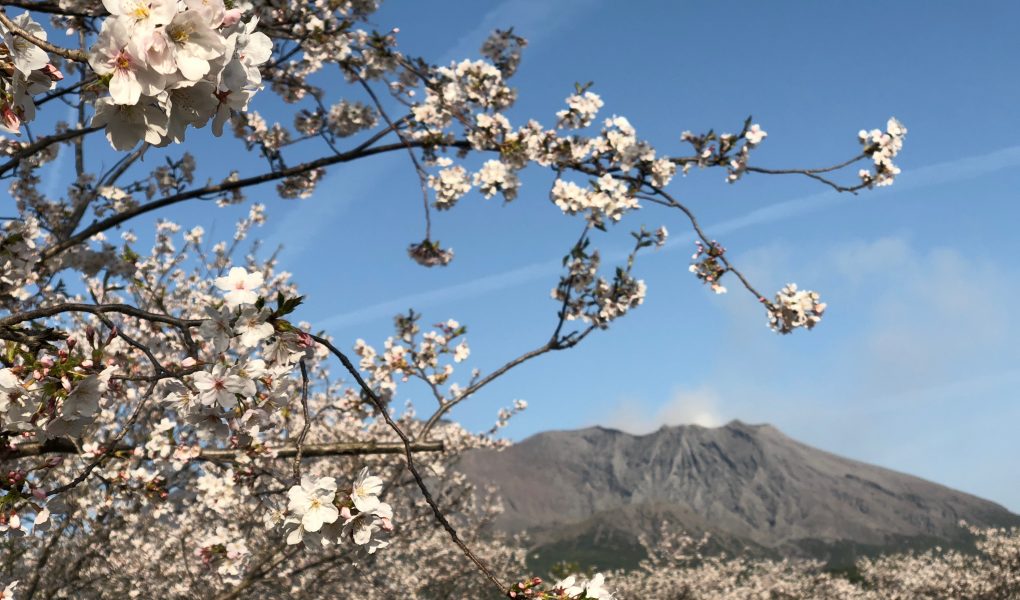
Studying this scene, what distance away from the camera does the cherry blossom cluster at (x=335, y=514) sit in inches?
89.3

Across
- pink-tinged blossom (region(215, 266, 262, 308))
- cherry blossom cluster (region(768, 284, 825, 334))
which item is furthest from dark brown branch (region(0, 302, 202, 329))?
cherry blossom cluster (region(768, 284, 825, 334))

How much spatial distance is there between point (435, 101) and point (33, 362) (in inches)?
169

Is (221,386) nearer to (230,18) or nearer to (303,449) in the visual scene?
(230,18)

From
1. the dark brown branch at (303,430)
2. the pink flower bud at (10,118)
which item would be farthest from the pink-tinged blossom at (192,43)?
the dark brown branch at (303,430)

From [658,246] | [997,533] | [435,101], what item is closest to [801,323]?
[658,246]

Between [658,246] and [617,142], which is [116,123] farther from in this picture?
[658,246]

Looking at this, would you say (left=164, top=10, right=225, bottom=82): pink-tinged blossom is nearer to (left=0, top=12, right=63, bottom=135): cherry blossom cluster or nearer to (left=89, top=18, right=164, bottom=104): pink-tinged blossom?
(left=89, top=18, right=164, bottom=104): pink-tinged blossom

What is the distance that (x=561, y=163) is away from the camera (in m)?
5.63

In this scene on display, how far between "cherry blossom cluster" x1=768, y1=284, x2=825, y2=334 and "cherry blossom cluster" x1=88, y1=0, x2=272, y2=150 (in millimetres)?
5369

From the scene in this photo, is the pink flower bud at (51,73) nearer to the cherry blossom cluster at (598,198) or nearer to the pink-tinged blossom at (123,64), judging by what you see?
the pink-tinged blossom at (123,64)

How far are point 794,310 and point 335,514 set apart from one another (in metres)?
4.86

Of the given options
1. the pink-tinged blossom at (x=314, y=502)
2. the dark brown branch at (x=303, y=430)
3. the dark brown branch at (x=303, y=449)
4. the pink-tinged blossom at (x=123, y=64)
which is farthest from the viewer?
the dark brown branch at (x=303, y=449)

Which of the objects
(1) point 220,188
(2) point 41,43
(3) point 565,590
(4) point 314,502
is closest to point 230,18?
(2) point 41,43

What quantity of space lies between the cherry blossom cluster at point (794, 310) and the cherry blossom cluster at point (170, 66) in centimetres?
537
